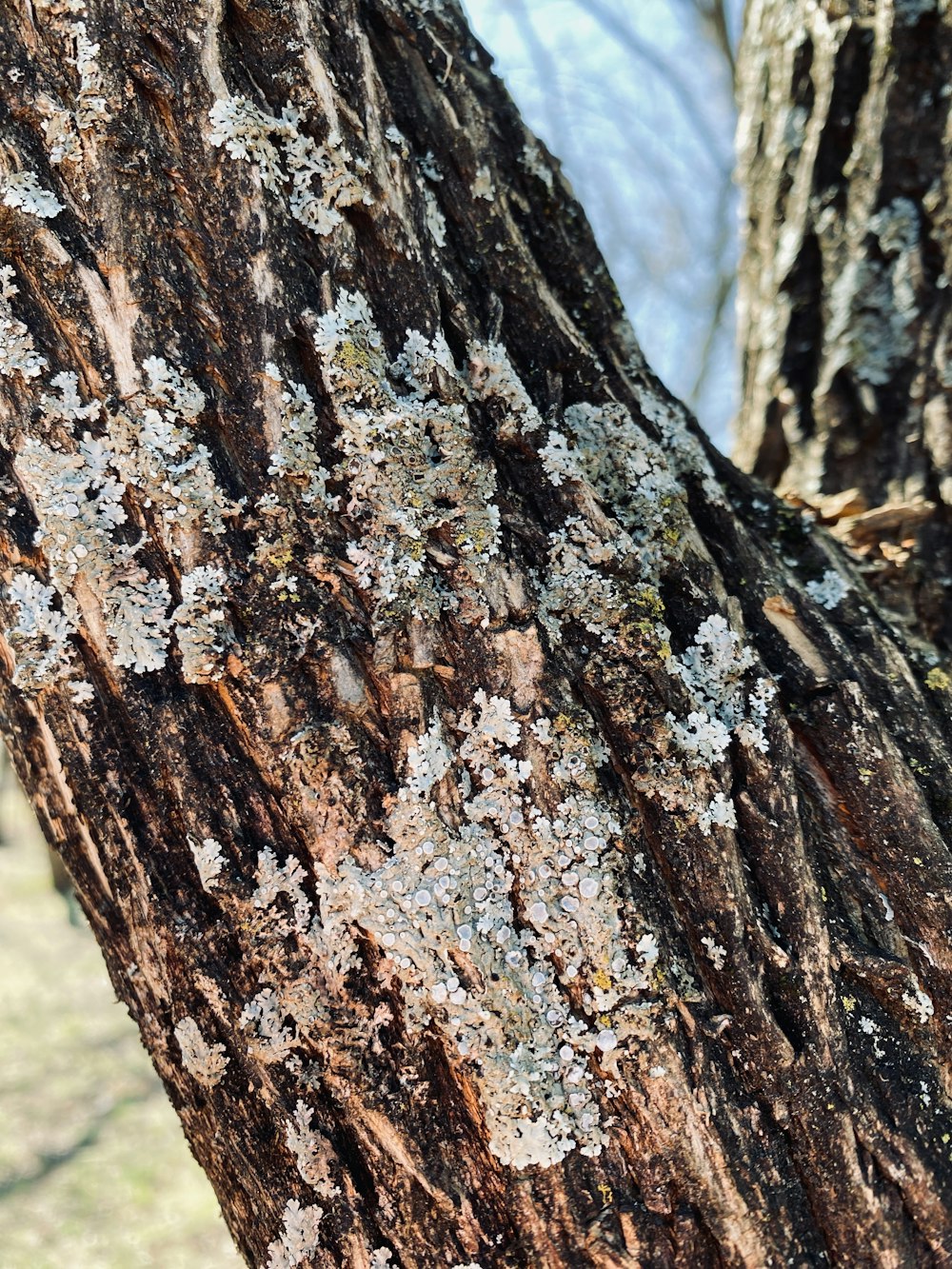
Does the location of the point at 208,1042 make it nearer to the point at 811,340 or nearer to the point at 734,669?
the point at 734,669

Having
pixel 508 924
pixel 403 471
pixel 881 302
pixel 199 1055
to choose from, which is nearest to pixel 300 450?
pixel 403 471

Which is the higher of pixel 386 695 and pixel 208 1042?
pixel 386 695

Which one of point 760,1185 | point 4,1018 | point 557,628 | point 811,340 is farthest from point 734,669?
point 4,1018

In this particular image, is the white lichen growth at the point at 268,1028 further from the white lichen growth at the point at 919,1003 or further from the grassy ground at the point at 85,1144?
the grassy ground at the point at 85,1144

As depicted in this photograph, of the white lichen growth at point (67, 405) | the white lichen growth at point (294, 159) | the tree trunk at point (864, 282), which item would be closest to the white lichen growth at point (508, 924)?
the white lichen growth at point (67, 405)

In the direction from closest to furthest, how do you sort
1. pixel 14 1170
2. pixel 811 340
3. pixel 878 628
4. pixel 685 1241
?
pixel 685 1241
pixel 878 628
pixel 811 340
pixel 14 1170

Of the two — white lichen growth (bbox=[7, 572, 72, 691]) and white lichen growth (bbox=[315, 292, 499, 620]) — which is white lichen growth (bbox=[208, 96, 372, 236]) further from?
white lichen growth (bbox=[7, 572, 72, 691])
